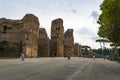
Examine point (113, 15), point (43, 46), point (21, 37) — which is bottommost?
point (113, 15)

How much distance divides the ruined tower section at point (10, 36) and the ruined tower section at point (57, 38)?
77.1ft

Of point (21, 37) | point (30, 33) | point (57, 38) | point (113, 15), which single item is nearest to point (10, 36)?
point (21, 37)

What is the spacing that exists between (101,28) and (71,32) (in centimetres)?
10193

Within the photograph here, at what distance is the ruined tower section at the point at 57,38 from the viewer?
11725cm

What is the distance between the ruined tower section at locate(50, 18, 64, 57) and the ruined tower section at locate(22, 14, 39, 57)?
879 inches

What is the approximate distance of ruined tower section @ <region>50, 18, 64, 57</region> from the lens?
11725 cm

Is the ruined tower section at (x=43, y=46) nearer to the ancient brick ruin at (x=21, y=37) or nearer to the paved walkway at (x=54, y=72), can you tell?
the ancient brick ruin at (x=21, y=37)

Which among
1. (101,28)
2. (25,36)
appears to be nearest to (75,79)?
(101,28)

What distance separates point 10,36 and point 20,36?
409 centimetres

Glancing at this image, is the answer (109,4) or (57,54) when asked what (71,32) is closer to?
(57,54)

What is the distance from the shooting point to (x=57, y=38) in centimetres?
11794

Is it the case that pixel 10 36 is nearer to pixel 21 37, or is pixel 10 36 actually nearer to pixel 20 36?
pixel 20 36

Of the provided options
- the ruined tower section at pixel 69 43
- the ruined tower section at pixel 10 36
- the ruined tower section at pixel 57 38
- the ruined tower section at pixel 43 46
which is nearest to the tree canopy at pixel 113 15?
the ruined tower section at pixel 10 36

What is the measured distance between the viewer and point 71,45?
13375 centimetres
